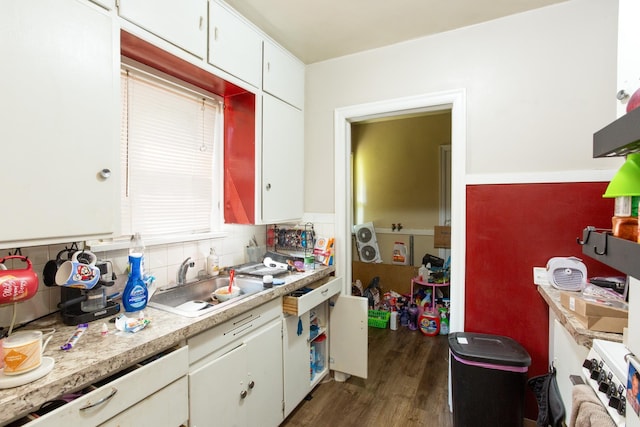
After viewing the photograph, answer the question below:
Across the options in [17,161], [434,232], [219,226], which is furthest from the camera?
[434,232]

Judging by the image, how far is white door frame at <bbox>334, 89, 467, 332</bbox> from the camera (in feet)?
6.81

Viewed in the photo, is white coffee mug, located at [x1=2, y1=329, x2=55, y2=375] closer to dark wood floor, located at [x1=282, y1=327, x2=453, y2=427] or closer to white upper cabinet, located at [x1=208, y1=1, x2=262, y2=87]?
white upper cabinet, located at [x1=208, y1=1, x2=262, y2=87]

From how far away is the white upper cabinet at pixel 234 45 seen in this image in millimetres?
1689

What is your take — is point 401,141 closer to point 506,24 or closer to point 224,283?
point 506,24

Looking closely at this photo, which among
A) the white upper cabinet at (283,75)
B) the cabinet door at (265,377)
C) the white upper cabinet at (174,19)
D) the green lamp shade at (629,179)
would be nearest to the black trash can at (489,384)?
the cabinet door at (265,377)

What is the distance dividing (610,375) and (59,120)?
1.88 meters

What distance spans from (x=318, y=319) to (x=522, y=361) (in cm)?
136

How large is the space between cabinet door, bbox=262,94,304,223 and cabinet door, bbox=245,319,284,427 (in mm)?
782

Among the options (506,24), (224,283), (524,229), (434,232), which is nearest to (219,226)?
Answer: (224,283)

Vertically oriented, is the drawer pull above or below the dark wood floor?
above

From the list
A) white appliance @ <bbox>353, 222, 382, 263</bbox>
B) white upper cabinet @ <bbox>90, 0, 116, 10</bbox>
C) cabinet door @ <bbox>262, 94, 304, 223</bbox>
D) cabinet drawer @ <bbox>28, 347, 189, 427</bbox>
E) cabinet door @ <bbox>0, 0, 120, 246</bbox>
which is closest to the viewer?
cabinet drawer @ <bbox>28, 347, 189, 427</bbox>

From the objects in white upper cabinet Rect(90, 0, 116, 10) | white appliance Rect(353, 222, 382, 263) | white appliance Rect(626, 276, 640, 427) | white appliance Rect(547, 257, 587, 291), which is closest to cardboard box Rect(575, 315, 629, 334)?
white appliance Rect(626, 276, 640, 427)

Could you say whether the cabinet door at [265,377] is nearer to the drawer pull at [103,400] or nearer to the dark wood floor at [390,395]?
the dark wood floor at [390,395]

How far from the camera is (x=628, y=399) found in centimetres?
67
